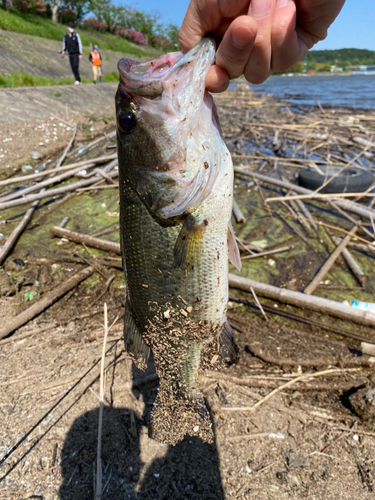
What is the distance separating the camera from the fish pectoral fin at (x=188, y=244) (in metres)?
2.00

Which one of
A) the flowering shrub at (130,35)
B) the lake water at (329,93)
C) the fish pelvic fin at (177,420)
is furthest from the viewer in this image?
the flowering shrub at (130,35)

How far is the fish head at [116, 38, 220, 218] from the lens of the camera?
1.75 metres

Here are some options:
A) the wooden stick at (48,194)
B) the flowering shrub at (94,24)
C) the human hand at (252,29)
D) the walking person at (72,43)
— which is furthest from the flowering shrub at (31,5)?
the human hand at (252,29)

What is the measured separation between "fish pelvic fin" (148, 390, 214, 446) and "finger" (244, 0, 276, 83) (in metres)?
2.32

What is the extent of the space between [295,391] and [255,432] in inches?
25.7

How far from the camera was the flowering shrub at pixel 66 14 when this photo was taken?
39.6 metres

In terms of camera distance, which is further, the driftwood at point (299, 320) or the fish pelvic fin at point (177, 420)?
the driftwood at point (299, 320)

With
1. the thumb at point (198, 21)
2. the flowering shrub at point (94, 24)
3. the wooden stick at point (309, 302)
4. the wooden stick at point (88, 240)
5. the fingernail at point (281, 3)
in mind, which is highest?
the flowering shrub at point (94, 24)

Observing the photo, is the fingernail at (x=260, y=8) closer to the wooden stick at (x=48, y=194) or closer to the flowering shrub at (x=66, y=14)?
the wooden stick at (x=48, y=194)

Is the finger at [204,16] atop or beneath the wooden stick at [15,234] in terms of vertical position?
atop

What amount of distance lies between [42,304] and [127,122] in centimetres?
326

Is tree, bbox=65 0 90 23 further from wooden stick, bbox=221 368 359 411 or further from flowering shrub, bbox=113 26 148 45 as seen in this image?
wooden stick, bbox=221 368 359 411

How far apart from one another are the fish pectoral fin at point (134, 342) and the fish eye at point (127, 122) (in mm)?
1231

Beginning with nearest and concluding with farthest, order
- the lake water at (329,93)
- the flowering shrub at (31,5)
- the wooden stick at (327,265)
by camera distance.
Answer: the wooden stick at (327,265) → the lake water at (329,93) → the flowering shrub at (31,5)
